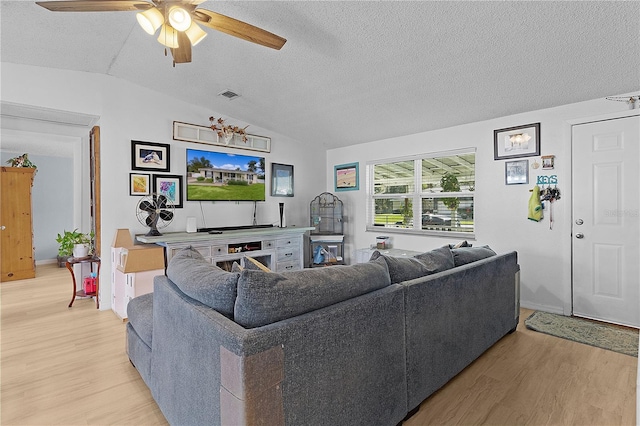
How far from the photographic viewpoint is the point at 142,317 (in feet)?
6.65

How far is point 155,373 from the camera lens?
1730mm

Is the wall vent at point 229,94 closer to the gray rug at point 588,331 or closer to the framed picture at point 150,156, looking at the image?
the framed picture at point 150,156

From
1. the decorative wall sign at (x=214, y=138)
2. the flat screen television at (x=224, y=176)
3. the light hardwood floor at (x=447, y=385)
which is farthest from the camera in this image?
the flat screen television at (x=224, y=176)

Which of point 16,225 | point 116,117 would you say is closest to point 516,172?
point 116,117

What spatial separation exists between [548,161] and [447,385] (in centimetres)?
262

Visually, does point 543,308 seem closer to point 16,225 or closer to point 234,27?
point 234,27

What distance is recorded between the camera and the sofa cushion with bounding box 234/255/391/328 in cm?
120

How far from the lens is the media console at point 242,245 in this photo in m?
3.55

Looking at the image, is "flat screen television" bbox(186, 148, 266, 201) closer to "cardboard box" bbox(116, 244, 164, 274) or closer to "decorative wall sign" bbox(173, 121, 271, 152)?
"decorative wall sign" bbox(173, 121, 271, 152)

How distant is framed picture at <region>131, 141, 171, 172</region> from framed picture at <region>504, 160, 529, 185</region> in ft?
13.3

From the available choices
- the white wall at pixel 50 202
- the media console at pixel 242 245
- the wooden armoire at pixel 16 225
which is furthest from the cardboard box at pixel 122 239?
the white wall at pixel 50 202

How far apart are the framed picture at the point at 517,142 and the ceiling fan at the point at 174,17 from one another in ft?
9.16

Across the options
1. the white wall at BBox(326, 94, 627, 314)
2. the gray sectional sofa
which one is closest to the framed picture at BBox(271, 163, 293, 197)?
the white wall at BBox(326, 94, 627, 314)

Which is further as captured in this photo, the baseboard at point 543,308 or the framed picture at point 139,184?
the framed picture at point 139,184
